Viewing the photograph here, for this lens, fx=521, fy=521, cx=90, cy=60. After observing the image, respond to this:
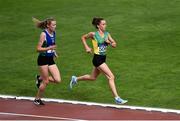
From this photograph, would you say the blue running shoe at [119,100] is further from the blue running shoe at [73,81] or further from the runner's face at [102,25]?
the runner's face at [102,25]

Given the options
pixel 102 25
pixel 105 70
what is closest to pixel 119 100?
pixel 105 70

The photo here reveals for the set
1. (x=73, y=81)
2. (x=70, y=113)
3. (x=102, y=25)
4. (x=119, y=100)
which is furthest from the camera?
(x=73, y=81)

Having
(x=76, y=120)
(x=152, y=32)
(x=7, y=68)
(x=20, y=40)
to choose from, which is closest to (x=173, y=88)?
(x=76, y=120)

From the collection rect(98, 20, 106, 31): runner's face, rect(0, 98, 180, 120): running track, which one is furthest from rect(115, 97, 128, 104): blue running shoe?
rect(98, 20, 106, 31): runner's face

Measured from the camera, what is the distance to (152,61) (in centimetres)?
1664

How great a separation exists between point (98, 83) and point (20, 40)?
22.3 feet

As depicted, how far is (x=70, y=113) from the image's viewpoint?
11961mm

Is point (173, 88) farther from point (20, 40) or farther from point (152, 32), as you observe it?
point (20, 40)

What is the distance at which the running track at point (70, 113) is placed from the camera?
11.5m

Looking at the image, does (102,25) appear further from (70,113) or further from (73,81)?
(70,113)

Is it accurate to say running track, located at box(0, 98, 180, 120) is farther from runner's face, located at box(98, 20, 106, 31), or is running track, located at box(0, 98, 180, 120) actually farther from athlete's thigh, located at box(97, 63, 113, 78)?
runner's face, located at box(98, 20, 106, 31)

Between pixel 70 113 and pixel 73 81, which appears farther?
pixel 73 81

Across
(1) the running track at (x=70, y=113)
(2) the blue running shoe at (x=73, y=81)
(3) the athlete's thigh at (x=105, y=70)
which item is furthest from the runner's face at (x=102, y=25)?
(1) the running track at (x=70, y=113)

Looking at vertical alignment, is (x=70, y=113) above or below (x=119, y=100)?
below
